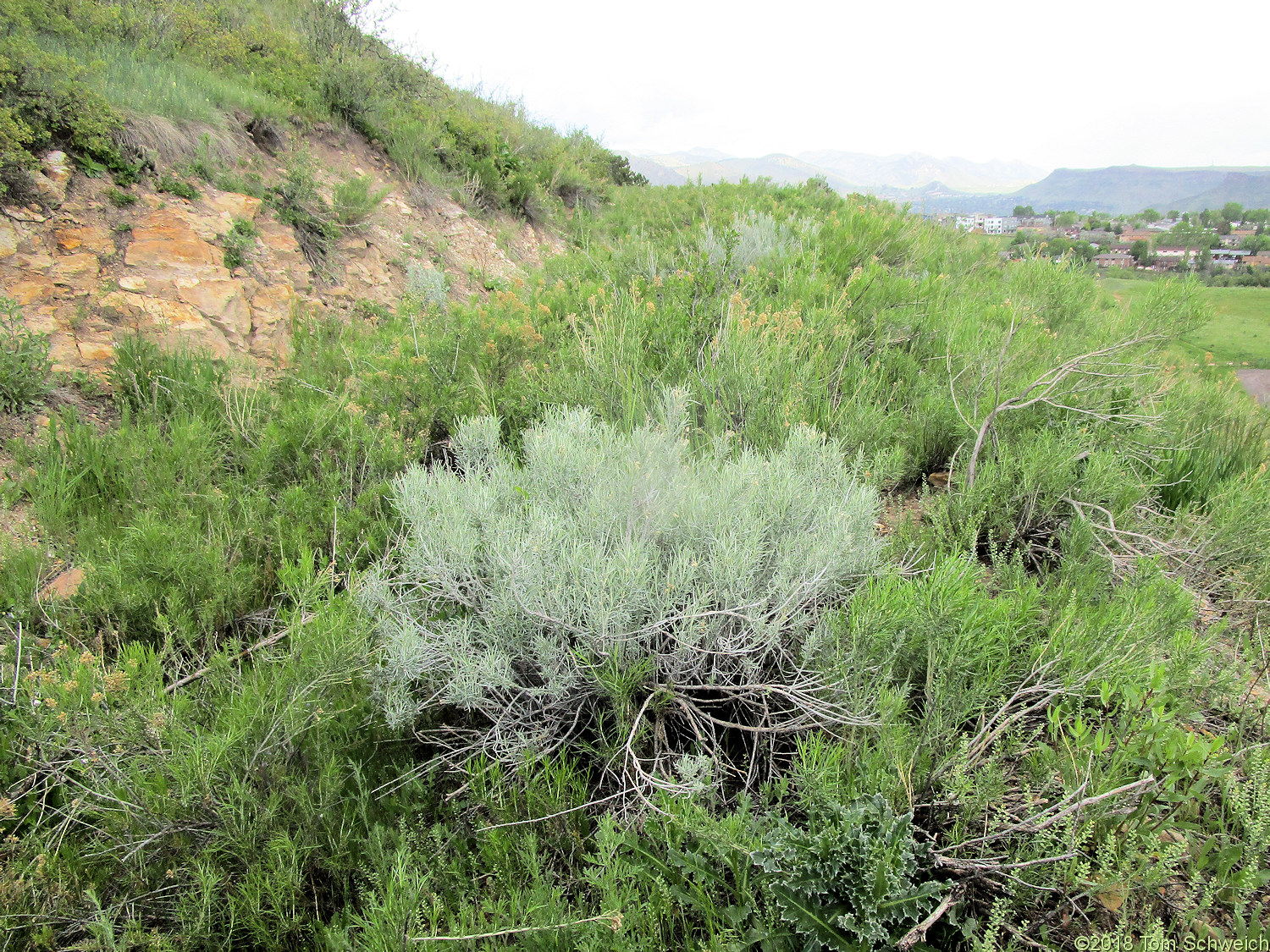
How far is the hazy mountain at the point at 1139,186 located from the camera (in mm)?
23225

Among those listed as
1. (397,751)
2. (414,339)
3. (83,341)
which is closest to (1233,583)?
(397,751)

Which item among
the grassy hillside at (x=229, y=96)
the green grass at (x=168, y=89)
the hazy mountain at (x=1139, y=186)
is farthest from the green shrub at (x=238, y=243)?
the hazy mountain at (x=1139, y=186)

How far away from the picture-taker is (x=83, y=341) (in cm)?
346

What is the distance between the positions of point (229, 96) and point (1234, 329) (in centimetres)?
1075

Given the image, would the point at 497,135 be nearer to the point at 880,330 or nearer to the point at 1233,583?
the point at 880,330

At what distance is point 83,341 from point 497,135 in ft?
23.6

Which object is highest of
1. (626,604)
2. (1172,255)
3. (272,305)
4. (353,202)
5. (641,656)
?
(353,202)

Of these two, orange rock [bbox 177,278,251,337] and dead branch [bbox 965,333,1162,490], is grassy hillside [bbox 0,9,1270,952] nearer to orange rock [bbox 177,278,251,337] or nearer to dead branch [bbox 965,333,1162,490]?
dead branch [bbox 965,333,1162,490]

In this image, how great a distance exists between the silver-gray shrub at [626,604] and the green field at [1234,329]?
3298 millimetres

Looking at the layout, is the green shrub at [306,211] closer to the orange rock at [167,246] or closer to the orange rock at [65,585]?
the orange rock at [167,246]

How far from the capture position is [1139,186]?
44.2 m

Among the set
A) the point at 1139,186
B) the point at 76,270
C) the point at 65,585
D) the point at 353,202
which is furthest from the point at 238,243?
the point at 1139,186

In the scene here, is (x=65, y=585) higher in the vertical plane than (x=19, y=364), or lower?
lower

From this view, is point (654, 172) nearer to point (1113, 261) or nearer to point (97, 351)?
point (1113, 261)
